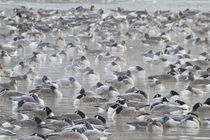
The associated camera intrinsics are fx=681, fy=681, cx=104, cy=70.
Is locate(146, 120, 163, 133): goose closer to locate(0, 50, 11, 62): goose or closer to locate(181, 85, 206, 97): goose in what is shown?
locate(181, 85, 206, 97): goose

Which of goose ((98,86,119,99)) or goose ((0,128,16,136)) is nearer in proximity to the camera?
goose ((0,128,16,136))

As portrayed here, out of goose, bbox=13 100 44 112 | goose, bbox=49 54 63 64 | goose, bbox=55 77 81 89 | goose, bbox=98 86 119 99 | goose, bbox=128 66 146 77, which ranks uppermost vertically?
goose, bbox=49 54 63 64

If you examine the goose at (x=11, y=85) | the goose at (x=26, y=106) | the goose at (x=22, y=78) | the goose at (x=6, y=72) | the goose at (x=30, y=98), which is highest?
the goose at (x=6, y=72)

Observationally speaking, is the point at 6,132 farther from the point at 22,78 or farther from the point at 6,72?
the point at 6,72

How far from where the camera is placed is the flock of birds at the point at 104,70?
13953 millimetres

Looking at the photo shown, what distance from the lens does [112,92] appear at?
17578 millimetres

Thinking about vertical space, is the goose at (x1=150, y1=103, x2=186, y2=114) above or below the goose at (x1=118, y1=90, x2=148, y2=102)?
below

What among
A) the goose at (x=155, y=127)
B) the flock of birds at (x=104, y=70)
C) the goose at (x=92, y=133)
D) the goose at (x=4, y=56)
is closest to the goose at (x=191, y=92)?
the flock of birds at (x=104, y=70)

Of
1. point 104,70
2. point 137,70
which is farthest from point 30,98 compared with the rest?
point 104,70

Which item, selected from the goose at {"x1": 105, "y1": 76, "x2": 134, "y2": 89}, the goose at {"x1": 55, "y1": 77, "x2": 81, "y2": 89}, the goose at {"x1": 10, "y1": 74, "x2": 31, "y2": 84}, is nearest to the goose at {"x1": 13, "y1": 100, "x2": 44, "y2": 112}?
the goose at {"x1": 55, "y1": 77, "x2": 81, "y2": 89}

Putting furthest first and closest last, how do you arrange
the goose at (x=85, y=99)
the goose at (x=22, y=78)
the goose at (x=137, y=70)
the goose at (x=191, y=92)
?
the goose at (x=137, y=70) → the goose at (x=22, y=78) → the goose at (x=191, y=92) → the goose at (x=85, y=99)

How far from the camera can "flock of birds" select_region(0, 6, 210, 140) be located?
549 inches

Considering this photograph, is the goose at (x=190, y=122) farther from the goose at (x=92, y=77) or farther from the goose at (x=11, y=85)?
the goose at (x=92, y=77)

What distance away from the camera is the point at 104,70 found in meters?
22.9
